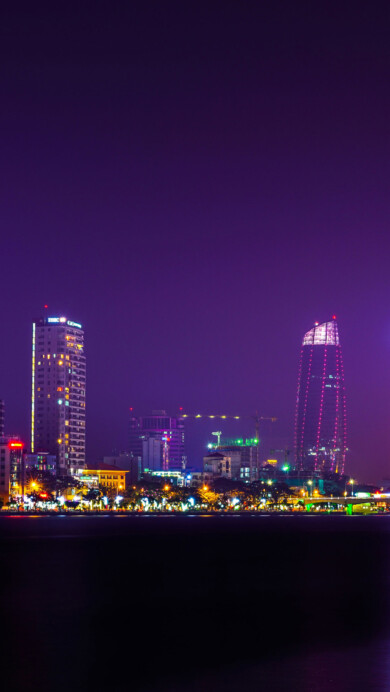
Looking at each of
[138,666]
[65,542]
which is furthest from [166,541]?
[138,666]

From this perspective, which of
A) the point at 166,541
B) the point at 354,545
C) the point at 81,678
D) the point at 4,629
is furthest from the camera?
the point at 166,541

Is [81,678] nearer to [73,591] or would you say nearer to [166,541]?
[73,591]

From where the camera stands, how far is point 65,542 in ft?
454

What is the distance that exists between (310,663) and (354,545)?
104m

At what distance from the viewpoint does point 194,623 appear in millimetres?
50062

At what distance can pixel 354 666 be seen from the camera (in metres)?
35.9

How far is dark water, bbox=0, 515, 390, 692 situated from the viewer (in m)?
34.4

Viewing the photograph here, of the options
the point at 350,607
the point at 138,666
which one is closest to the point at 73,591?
the point at 350,607

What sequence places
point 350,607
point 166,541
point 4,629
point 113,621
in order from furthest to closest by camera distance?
point 166,541 → point 350,607 → point 113,621 → point 4,629

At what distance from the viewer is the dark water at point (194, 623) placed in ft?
113

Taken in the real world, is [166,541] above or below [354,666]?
below

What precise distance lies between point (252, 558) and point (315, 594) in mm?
45000

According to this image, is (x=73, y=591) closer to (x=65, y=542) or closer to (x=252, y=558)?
(x=252, y=558)

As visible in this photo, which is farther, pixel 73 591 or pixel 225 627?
pixel 73 591
